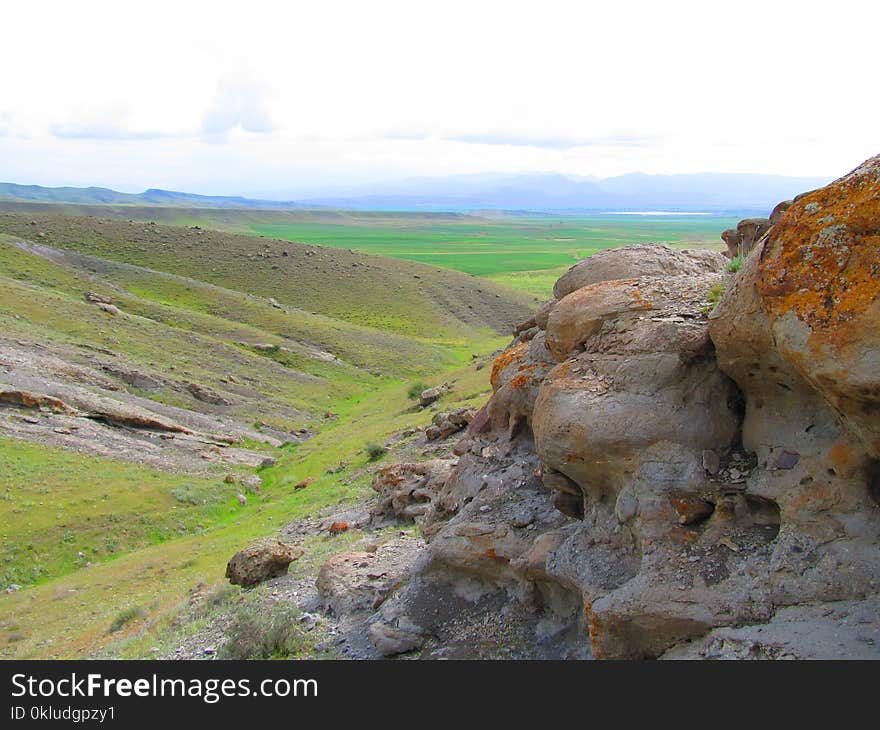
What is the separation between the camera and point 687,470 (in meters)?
9.28

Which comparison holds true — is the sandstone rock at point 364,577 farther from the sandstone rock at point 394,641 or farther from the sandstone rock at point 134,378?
the sandstone rock at point 134,378

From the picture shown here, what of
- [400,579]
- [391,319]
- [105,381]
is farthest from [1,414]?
[391,319]

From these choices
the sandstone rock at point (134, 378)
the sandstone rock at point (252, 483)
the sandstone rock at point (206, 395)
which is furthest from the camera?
the sandstone rock at point (206, 395)

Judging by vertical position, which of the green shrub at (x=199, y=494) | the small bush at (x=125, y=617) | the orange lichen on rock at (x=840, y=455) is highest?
the orange lichen on rock at (x=840, y=455)

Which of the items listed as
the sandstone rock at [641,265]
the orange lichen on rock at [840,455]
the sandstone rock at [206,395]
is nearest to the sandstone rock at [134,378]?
the sandstone rock at [206,395]

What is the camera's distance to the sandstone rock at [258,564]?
1639 centimetres

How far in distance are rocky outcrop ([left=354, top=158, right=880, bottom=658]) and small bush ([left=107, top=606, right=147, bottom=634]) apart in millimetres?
10409

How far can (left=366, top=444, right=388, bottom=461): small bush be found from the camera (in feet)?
109

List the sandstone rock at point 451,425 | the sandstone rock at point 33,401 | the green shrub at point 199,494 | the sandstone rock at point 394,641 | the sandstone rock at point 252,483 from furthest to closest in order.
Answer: the sandstone rock at point 33,401
the sandstone rock at point 252,483
the green shrub at point 199,494
the sandstone rock at point 451,425
the sandstone rock at point 394,641

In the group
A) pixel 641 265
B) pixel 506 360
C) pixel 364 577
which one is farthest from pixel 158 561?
pixel 641 265

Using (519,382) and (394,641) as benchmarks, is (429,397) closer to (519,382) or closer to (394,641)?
(519,382)

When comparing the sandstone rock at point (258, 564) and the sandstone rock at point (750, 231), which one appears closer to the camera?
the sandstone rock at point (750, 231)

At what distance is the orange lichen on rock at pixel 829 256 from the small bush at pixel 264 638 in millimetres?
8859
